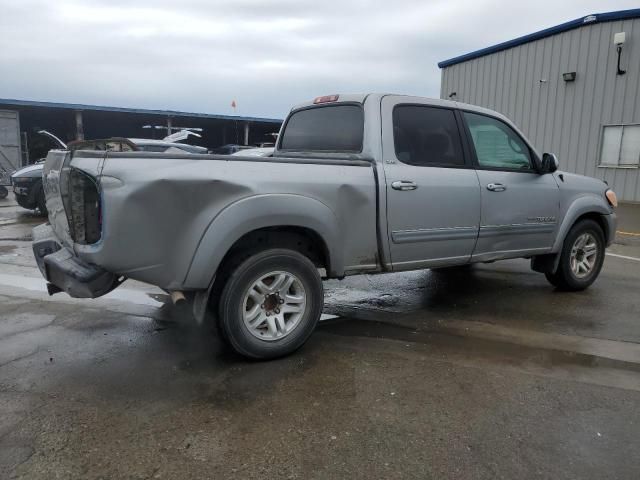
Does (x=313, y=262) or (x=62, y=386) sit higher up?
(x=313, y=262)

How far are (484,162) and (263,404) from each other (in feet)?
9.78

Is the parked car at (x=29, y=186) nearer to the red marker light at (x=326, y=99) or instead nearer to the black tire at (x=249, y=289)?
the red marker light at (x=326, y=99)

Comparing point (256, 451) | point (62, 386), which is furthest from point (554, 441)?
point (62, 386)

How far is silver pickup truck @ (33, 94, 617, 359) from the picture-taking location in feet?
10.3

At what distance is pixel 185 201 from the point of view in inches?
125

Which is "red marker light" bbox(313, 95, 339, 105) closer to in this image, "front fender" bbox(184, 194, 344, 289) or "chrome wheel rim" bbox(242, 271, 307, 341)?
"front fender" bbox(184, 194, 344, 289)

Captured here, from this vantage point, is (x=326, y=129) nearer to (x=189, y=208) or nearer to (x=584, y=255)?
(x=189, y=208)

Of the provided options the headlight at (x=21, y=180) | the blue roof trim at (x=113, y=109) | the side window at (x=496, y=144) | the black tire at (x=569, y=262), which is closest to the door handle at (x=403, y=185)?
the side window at (x=496, y=144)

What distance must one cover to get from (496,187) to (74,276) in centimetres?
351

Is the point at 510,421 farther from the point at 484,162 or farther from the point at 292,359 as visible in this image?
the point at 484,162

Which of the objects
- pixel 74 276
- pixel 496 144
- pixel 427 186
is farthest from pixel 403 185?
pixel 74 276

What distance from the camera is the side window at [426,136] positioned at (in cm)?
424

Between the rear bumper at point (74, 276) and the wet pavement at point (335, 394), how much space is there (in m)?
0.58

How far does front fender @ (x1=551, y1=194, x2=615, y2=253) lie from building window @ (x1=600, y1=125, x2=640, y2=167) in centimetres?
1033
